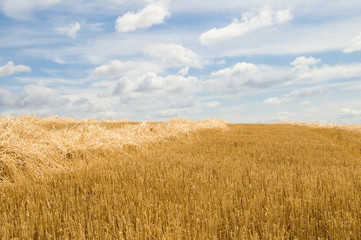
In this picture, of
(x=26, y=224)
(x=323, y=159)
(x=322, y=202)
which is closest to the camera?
(x=26, y=224)

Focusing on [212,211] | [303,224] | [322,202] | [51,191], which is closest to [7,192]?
[51,191]

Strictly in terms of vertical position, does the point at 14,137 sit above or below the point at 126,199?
above

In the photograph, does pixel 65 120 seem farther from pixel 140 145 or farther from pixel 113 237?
pixel 113 237

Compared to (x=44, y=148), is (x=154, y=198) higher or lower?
lower

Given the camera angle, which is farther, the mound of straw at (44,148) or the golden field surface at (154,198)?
the mound of straw at (44,148)

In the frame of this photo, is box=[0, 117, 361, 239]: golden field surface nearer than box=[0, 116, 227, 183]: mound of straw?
Yes

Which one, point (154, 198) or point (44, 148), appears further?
point (44, 148)

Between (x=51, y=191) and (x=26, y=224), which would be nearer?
(x=26, y=224)

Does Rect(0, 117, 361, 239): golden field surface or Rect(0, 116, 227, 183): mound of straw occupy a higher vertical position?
Rect(0, 116, 227, 183): mound of straw

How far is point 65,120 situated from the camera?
26875 mm

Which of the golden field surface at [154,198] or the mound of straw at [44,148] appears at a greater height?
the mound of straw at [44,148]

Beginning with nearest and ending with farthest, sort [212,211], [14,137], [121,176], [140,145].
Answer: [212,211]
[121,176]
[14,137]
[140,145]

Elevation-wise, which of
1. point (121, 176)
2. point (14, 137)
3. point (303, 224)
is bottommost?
point (303, 224)

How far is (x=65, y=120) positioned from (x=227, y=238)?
1073 inches
